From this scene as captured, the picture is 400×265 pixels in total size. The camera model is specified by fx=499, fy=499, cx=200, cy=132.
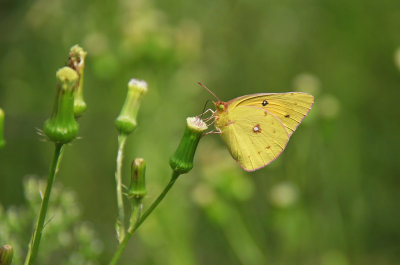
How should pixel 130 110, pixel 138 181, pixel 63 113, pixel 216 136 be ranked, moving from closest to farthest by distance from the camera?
Answer: pixel 63 113, pixel 138 181, pixel 130 110, pixel 216 136

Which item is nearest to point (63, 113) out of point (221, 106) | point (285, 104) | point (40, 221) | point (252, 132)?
point (40, 221)

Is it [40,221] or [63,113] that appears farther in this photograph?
[63,113]

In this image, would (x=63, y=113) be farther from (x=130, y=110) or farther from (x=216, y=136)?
(x=216, y=136)

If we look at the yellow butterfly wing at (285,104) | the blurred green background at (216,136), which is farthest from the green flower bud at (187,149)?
the blurred green background at (216,136)

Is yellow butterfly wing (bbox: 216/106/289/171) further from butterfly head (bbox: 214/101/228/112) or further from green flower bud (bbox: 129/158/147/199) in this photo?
green flower bud (bbox: 129/158/147/199)

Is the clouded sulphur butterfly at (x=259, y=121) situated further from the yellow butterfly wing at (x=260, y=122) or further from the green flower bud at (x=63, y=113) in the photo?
the green flower bud at (x=63, y=113)

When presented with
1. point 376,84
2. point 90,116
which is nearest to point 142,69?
point 90,116
